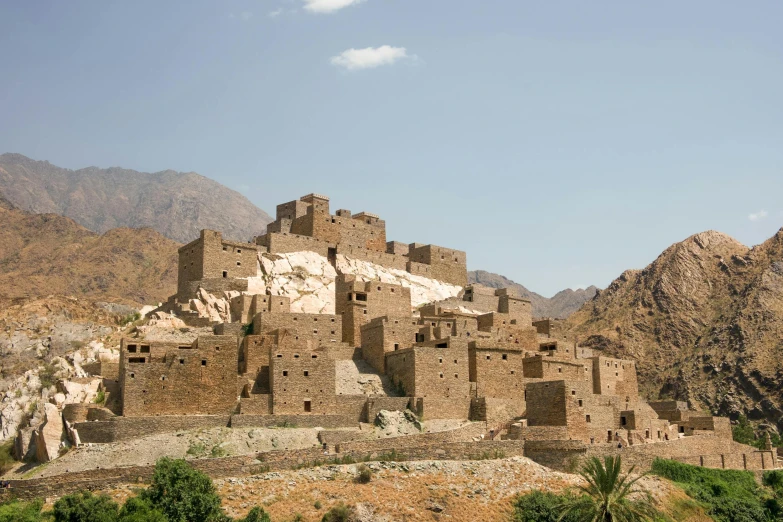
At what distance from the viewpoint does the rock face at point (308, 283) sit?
61656mm

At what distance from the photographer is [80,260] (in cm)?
12362

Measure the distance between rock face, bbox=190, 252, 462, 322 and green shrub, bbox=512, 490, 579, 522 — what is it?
22.6m

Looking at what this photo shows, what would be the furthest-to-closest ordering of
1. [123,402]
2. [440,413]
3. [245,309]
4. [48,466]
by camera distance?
1. [245,309]
2. [440,413]
3. [123,402]
4. [48,466]

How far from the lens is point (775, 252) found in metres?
114

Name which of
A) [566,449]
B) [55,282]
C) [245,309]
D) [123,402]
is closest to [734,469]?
[566,449]

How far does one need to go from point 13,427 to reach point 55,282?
64.7 metres

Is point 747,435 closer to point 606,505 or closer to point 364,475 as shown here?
point 606,505

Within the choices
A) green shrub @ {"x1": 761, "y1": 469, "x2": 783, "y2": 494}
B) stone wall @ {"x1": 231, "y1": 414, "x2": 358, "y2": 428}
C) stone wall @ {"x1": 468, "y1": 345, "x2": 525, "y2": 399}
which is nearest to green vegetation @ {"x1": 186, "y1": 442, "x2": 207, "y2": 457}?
stone wall @ {"x1": 231, "y1": 414, "x2": 358, "y2": 428}

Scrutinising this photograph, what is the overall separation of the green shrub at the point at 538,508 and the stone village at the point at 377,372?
13.7ft

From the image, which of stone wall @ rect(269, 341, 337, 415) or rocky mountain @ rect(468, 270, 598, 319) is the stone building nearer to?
stone wall @ rect(269, 341, 337, 415)

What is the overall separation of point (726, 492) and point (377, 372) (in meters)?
21.2

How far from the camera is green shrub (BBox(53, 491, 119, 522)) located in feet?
127

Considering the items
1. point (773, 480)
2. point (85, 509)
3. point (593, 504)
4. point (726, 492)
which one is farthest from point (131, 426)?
point (773, 480)

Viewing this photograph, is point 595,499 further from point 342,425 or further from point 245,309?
point 245,309
